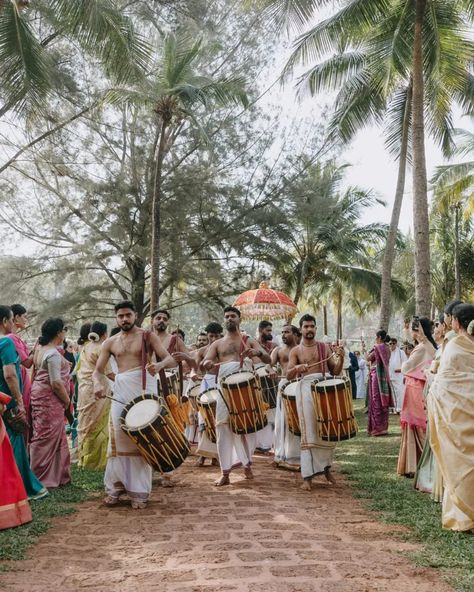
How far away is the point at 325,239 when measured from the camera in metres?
25.9

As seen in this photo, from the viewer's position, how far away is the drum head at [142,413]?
6.05 metres

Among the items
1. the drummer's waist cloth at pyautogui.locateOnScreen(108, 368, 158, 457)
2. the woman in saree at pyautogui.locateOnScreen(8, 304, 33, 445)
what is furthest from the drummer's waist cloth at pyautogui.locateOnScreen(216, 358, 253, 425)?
the woman in saree at pyautogui.locateOnScreen(8, 304, 33, 445)

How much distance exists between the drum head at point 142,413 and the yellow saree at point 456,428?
2.52 metres

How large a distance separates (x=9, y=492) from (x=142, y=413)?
4.51 ft

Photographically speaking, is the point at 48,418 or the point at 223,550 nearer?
the point at 223,550

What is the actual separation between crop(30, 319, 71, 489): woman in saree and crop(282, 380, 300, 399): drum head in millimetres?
2657

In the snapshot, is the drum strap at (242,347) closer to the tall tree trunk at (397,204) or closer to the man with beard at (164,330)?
the man with beard at (164,330)

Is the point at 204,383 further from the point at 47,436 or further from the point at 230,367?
the point at 47,436

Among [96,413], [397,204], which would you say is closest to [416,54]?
[397,204]

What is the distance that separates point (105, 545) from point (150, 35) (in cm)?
1571

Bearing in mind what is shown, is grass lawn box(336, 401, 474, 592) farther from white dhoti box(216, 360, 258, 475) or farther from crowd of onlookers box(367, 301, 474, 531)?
white dhoti box(216, 360, 258, 475)

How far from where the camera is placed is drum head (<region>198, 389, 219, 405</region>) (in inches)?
331

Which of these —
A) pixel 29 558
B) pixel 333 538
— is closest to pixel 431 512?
pixel 333 538

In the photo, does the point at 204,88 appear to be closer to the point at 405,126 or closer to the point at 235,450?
the point at 405,126
